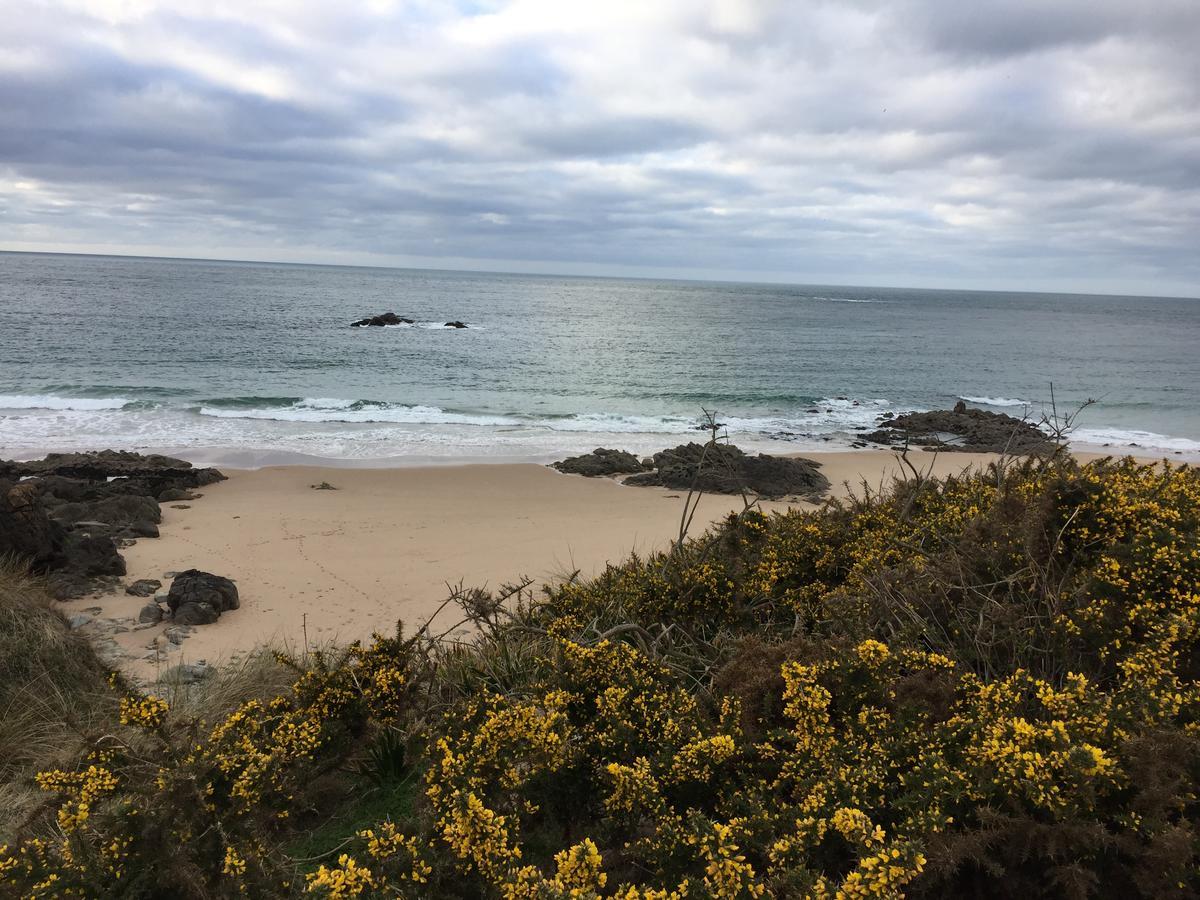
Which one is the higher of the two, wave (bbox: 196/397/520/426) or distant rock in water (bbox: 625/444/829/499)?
distant rock in water (bbox: 625/444/829/499)

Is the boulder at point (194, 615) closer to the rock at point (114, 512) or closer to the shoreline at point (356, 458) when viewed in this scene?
the rock at point (114, 512)

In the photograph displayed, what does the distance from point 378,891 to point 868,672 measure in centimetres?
182

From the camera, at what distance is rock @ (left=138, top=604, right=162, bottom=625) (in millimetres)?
7812

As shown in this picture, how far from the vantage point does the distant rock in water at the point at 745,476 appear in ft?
48.2

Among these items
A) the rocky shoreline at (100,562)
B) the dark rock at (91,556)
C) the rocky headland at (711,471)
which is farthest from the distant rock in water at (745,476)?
the dark rock at (91,556)

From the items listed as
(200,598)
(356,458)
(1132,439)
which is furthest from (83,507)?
(1132,439)

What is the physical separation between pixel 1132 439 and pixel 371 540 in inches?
897

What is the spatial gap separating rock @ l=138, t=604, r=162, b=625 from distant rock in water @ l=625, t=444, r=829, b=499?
31.1 feet

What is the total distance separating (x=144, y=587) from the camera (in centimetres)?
875

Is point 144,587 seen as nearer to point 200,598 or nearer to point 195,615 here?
point 200,598

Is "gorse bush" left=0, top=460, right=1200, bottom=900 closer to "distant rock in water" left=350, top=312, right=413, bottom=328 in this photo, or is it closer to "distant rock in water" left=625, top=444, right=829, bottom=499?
"distant rock in water" left=625, top=444, right=829, bottom=499

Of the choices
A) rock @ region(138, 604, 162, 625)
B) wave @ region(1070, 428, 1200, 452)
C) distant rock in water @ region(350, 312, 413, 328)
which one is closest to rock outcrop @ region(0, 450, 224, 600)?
rock @ region(138, 604, 162, 625)

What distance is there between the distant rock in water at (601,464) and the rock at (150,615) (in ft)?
30.9

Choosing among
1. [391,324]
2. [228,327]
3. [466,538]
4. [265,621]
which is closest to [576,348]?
[391,324]
